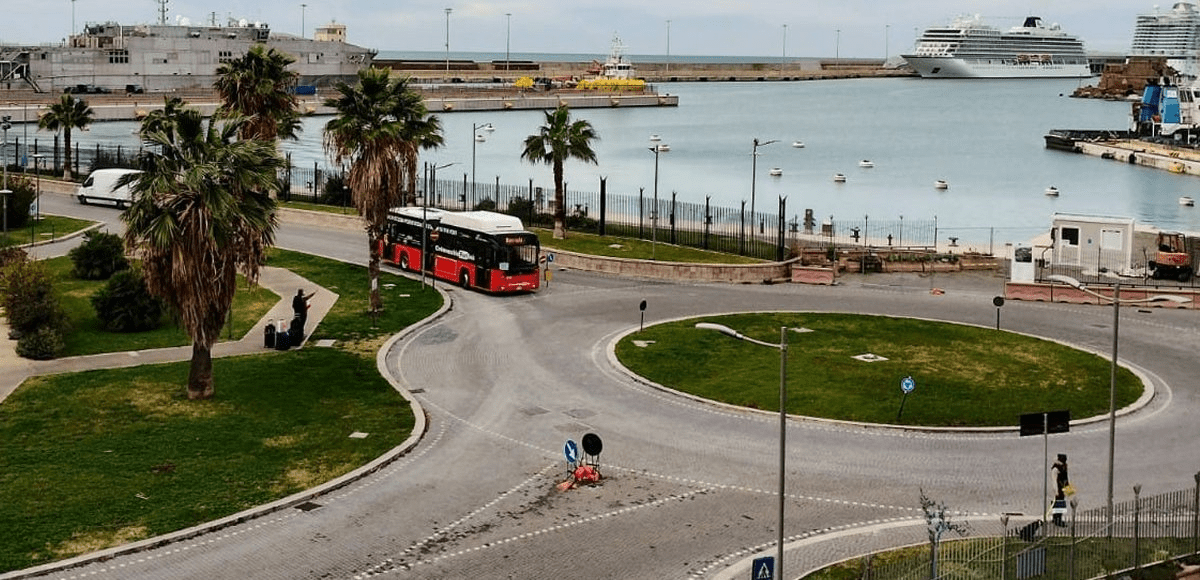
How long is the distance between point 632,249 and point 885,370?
936 inches

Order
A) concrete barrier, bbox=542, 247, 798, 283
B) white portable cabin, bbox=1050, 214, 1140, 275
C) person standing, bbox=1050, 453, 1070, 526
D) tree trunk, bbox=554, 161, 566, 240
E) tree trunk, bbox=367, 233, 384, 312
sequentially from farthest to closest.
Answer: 1. tree trunk, bbox=554, 161, 566, 240
2. white portable cabin, bbox=1050, 214, 1140, 275
3. concrete barrier, bbox=542, 247, 798, 283
4. tree trunk, bbox=367, 233, 384, 312
5. person standing, bbox=1050, 453, 1070, 526

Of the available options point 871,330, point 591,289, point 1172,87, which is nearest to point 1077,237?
point 871,330

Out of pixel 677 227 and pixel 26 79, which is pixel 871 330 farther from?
pixel 26 79

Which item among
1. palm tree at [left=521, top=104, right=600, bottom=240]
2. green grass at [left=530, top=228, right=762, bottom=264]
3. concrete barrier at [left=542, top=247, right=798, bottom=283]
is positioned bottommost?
concrete barrier at [left=542, top=247, right=798, bottom=283]

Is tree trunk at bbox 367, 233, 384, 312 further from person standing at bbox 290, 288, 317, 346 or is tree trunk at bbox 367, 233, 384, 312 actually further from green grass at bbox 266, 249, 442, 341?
person standing at bbox 290, 288, 317, 346

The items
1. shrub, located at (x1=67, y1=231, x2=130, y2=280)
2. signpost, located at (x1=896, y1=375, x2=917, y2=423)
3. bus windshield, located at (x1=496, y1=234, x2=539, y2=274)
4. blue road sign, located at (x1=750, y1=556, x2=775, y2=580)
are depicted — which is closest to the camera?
blue road sign, located at (x1=750, y1=556, x2=775, y2=580)

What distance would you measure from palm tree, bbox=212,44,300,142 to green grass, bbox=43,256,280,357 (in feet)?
26.4

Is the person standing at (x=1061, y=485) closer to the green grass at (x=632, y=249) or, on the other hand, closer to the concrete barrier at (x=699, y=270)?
the concrete barrier at (x=699, y=270)

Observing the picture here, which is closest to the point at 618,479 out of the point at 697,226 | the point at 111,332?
the point at 111,332

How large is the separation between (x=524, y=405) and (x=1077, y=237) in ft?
109

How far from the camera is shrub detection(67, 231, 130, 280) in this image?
53.0 meters

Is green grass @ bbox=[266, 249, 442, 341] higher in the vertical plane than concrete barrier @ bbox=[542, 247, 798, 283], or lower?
lower

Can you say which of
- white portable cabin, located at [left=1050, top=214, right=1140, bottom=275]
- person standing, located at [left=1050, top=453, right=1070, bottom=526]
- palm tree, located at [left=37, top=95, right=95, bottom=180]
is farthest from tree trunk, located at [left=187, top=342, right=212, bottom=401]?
palm tree, located at [left=37, top=95, right=95, bottom=180]

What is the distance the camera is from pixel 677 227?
71.4m
